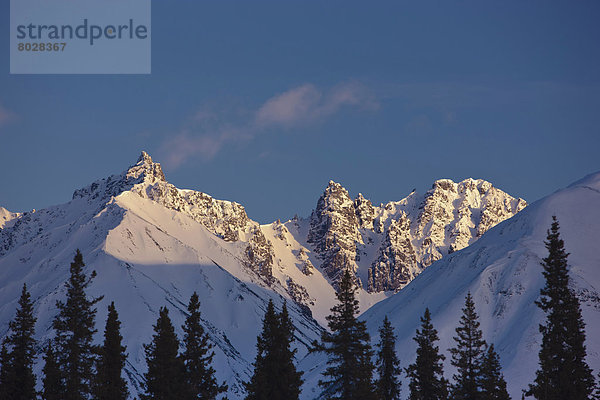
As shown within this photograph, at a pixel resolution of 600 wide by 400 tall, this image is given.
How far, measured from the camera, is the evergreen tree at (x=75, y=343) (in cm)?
6900

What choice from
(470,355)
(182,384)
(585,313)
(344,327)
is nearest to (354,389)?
(344,327)

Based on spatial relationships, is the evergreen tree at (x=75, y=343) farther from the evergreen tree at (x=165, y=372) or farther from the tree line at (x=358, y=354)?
the tree line at (x=358, y=354)

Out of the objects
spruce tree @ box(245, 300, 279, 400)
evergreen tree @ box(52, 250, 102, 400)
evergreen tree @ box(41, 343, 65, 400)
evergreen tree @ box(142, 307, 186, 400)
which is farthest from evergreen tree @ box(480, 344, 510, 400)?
evergreen tree @ box(41, 343, 65, 400)

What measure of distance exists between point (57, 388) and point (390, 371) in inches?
1292

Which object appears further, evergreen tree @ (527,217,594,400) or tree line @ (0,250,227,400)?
tree line @ (0,250,227,400)

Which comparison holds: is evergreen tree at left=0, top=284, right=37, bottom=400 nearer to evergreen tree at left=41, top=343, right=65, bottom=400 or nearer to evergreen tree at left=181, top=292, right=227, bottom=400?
evergreen tree at left=41, top=343, right=65, bottom=400

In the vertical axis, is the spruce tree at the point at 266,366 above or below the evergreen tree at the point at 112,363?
A: below

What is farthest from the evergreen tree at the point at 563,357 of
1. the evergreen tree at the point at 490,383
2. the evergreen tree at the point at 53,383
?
the evergreen tree at the point at 53,383

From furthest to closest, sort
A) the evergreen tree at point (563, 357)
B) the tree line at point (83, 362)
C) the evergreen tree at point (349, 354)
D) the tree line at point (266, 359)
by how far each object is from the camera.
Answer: the tree line at point (83, 362), the evergreen tree at point (563, 357), the tree line at point (266, 359), the evergreen tree at point (349, 354)

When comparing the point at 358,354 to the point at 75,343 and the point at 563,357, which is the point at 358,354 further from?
the point at 75,343

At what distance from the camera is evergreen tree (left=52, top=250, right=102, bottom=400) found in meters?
69.0

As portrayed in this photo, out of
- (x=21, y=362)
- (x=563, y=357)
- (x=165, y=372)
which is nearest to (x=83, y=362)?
(x=165, y=372)

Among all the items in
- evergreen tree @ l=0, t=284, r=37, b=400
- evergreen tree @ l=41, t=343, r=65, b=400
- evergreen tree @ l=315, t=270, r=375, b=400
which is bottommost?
evergreen tree @ l=315, t=270, r=375, b=400

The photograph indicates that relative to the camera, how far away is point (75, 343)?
69625 mm
